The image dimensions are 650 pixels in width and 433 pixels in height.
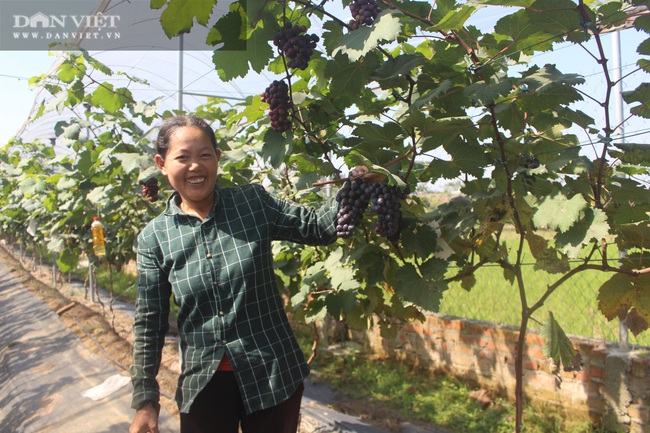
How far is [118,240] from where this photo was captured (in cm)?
569

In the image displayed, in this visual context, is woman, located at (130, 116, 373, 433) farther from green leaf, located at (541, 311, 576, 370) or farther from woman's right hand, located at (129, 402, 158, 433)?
green leaf, located at (541, 311, 576, 370)

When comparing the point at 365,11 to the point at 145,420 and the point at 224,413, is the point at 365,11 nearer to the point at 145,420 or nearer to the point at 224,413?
the point at 224,413

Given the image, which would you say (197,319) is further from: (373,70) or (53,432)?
(53,432)

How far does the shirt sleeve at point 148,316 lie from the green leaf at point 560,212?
4.11ft

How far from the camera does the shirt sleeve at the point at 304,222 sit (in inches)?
64.5

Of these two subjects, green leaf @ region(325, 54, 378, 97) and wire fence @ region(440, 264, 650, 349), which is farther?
wire fence @ region(440, 264, 650, 349)

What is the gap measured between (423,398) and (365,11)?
9.86ft

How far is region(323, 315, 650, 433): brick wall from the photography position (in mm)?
2816

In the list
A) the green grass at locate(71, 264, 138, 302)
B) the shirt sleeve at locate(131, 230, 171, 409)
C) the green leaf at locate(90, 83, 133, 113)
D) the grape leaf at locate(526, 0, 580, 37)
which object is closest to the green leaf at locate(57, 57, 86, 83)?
the green leaf at locate(90, 83, 133, 113)

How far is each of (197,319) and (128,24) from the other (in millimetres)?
5314

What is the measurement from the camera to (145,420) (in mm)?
1667

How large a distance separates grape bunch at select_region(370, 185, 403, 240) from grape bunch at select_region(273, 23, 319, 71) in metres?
0.42

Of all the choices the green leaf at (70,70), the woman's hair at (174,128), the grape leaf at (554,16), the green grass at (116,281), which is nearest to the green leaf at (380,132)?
the grape leaf at (554,16)

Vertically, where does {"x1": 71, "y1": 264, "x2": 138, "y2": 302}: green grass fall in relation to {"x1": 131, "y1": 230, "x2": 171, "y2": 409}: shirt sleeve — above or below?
below
